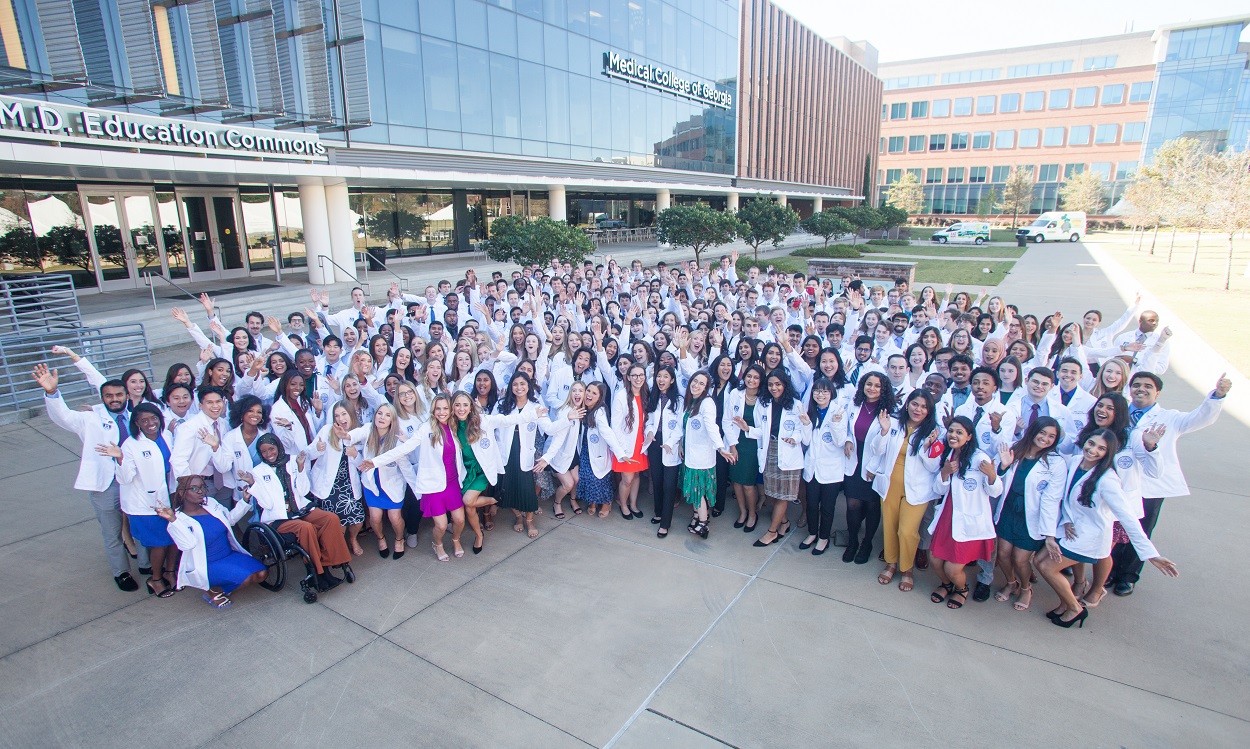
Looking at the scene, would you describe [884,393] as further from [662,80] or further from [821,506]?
[662,80]

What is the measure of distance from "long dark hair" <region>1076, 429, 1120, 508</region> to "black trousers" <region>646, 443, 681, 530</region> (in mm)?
2899

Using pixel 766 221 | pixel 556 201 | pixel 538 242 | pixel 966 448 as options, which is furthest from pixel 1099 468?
pixel 556 201

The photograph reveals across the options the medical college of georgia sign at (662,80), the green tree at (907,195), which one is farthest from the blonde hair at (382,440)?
the green tree at (907,195)

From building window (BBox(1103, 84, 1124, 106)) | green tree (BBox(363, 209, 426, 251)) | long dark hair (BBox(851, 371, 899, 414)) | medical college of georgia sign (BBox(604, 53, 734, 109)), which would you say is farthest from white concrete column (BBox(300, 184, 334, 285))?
building window (BBox(1103, 84, 1124, 106))

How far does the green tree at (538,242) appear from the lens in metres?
15.4

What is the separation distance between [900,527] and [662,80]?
92.9 feet

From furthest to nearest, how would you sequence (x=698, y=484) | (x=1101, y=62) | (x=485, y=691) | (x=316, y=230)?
(x=1101, y=62) → (x=316, y=230) → (x=698, y=484) → (x=485, y=691)

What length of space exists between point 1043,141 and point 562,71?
59629mm

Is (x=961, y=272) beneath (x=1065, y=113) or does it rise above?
beneath

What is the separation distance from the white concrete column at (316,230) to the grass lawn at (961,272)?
1838 cm

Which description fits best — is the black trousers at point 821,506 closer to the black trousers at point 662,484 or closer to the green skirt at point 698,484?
the green skirt at point 698,484

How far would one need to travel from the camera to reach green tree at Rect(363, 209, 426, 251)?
2180 centimetres

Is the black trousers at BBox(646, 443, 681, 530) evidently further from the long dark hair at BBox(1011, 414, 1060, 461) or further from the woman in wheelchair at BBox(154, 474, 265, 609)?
the woman in wheelchair at BBox(154, 474, 265, 609)

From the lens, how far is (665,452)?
5.39 metres
